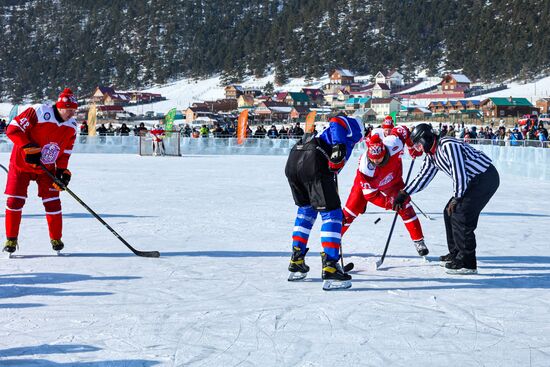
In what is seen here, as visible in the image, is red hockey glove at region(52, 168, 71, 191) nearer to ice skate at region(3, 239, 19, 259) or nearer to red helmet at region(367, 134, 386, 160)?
ice skate at region(3, 239, 19, 259)

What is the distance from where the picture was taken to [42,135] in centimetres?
661

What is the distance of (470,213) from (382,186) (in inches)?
48.3

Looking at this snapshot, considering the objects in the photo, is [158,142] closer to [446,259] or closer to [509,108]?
[446,259]

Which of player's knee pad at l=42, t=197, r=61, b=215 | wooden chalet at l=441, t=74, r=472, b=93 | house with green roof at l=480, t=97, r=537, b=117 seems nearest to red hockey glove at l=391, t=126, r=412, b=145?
player's knee pad at l=42, t=197, r=61, b=215

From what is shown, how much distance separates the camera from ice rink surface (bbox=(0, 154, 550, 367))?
402 centimetres

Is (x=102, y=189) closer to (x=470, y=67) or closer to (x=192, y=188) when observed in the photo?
(x=192, y=188)

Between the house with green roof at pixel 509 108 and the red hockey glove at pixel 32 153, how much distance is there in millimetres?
86430

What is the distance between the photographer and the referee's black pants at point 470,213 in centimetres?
608

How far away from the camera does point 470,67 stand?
134 m

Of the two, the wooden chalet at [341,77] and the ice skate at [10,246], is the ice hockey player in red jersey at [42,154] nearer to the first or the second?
the ice skate at [10,246]

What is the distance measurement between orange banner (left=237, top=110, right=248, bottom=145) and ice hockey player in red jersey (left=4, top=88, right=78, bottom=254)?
77.6ft

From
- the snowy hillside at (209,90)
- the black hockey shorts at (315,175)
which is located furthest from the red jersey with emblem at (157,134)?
the snowy hillside at (209,90)

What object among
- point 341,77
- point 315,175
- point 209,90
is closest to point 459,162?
point 315,175

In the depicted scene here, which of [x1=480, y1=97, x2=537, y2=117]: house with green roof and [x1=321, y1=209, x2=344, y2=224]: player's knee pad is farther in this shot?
[x1=480, y1=97, x2=537, y2=117]: house with green roof
